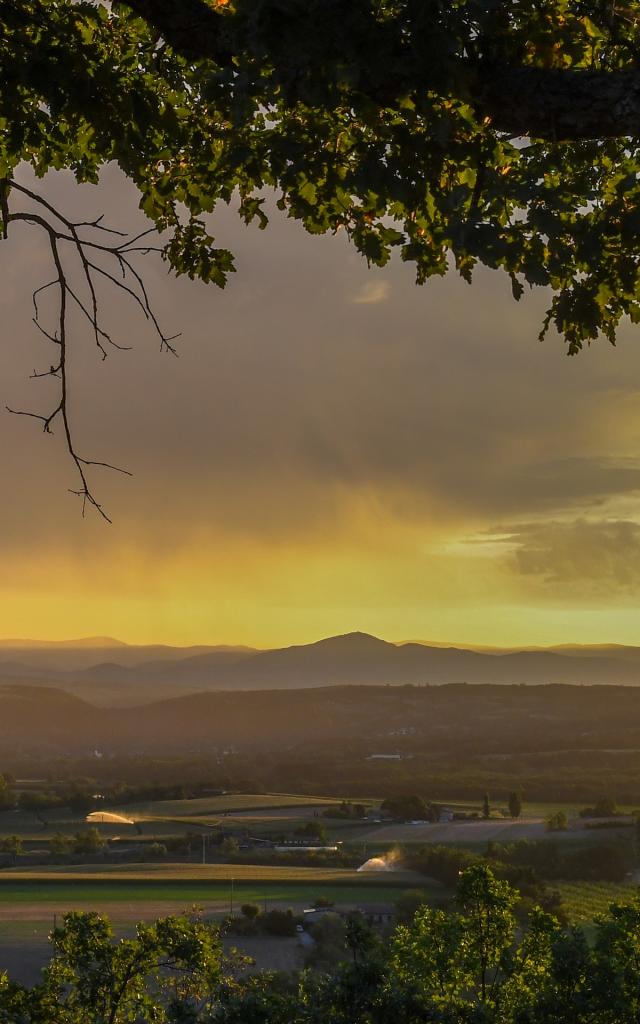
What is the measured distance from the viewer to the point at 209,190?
874 centimetres

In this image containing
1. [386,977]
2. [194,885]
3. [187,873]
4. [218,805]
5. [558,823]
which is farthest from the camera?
[218,805]

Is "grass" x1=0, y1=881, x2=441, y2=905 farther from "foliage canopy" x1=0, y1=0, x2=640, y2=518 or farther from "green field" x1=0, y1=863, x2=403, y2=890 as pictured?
"foliage canopy" x1=0, y1=0, x2=640, y2=518

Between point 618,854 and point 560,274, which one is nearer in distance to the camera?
point 560,274

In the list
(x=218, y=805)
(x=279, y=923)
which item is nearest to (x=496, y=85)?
(x=279, y=923)

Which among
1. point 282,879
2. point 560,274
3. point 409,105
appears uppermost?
point 409,105

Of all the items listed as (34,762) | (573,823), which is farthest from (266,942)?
(34,762)

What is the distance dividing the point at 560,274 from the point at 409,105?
133 centimetres

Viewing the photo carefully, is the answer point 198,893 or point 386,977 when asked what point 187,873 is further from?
point 386,977

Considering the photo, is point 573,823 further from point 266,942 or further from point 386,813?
point 266,942

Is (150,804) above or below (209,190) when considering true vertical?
below

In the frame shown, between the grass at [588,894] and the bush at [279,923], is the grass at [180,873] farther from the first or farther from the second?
the bush at [279,923]

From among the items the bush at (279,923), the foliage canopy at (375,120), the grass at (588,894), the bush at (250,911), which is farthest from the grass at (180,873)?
the foliage canopy at (375,120)

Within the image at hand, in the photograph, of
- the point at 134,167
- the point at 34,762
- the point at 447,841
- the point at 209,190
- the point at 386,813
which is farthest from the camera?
the point at 34,762

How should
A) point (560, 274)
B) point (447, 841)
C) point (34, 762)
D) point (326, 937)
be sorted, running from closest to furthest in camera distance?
point (560, 274) < point (326, 937) < point (447, 841) < point (34, 762)
